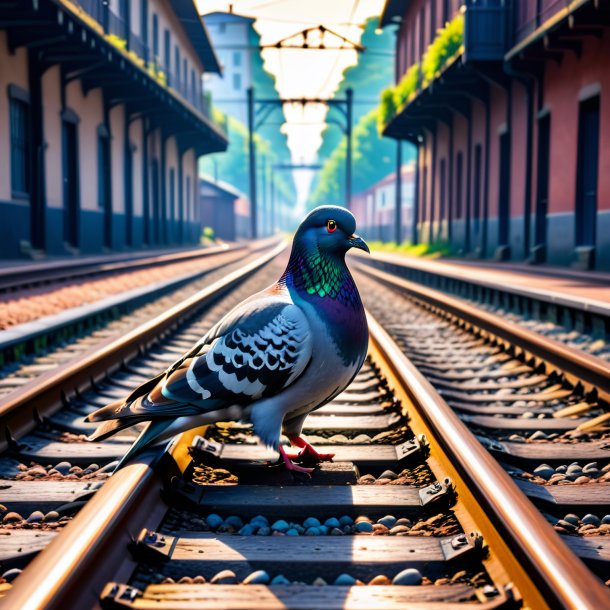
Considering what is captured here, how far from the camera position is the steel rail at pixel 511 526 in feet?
6.34

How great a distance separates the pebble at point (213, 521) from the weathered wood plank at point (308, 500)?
0.06 meters

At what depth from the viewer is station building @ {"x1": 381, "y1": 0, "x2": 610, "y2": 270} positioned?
15781 mm

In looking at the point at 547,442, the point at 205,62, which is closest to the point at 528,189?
the point at 547,442

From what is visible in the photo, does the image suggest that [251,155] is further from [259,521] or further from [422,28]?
[259,521]

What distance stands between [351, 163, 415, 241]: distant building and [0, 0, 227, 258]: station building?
2037 cm

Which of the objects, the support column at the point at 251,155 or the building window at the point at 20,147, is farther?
the support column at the point at 251,155

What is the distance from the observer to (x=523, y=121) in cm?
2112

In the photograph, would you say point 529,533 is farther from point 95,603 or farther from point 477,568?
point 95,603

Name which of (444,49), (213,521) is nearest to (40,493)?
(213,521)

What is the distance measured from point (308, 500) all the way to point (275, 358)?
0.56 m

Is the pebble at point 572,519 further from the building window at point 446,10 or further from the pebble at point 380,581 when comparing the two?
the building window at point 446,10

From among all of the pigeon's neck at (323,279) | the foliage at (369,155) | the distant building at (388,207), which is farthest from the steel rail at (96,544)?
the foliage at (369,155)

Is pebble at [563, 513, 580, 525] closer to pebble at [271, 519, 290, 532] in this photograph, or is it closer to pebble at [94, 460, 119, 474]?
pebble at [271, 519, 290, 532]

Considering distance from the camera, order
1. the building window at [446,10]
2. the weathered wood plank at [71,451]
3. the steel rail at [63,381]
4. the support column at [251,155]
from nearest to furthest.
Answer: the weathered wood plank at [71,451]
the steel rail at [63,381]
the building window at [446,10]
the support column at [251,155]
